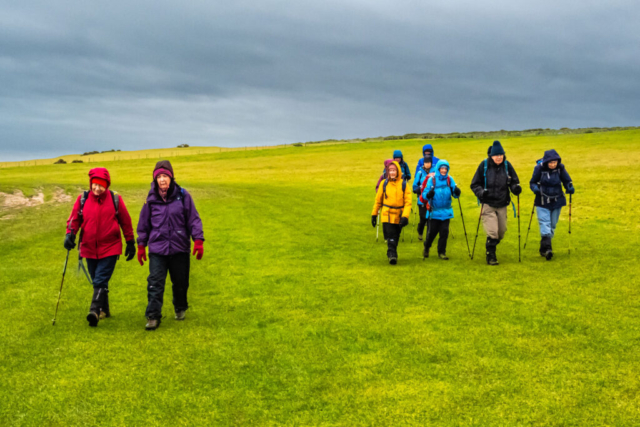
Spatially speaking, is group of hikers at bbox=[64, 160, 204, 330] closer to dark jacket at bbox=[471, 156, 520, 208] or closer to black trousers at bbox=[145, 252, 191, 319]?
black trousers at bbox=[145, 252, 191, 319]

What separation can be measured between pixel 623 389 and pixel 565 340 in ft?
5.30

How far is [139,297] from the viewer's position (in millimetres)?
11328

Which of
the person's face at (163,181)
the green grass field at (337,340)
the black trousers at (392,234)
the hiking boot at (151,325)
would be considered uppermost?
the person's face at (163,181)

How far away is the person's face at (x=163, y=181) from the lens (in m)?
8.46

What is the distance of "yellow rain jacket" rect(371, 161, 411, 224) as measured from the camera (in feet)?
43.9

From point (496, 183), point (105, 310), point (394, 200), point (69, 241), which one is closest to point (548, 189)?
point (496, 183)

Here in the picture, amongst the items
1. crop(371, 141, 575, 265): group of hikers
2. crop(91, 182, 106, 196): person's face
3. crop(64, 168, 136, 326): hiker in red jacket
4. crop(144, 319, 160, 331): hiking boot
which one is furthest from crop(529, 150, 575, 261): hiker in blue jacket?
crop(91, 182, 106, 196): person's face

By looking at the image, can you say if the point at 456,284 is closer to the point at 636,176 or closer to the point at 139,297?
the point at 139,297

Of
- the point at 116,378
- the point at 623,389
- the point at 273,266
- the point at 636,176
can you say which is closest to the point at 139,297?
the point at 273,266

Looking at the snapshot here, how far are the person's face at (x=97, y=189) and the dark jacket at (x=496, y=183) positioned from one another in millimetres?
8565

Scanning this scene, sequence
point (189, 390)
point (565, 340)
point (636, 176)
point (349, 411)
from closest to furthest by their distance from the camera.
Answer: point (349, 411), point (189, 390), point (565, 340), point (636, 176)

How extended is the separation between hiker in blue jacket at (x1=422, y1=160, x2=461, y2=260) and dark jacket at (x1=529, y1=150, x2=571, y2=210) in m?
2.27

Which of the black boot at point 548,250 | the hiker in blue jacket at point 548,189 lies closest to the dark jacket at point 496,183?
the hiker in blue jacket at point 548,189

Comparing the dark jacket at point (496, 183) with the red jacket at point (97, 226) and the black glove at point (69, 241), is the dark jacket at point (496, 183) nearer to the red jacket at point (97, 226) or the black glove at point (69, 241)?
the red jacket at point (97, 226)
